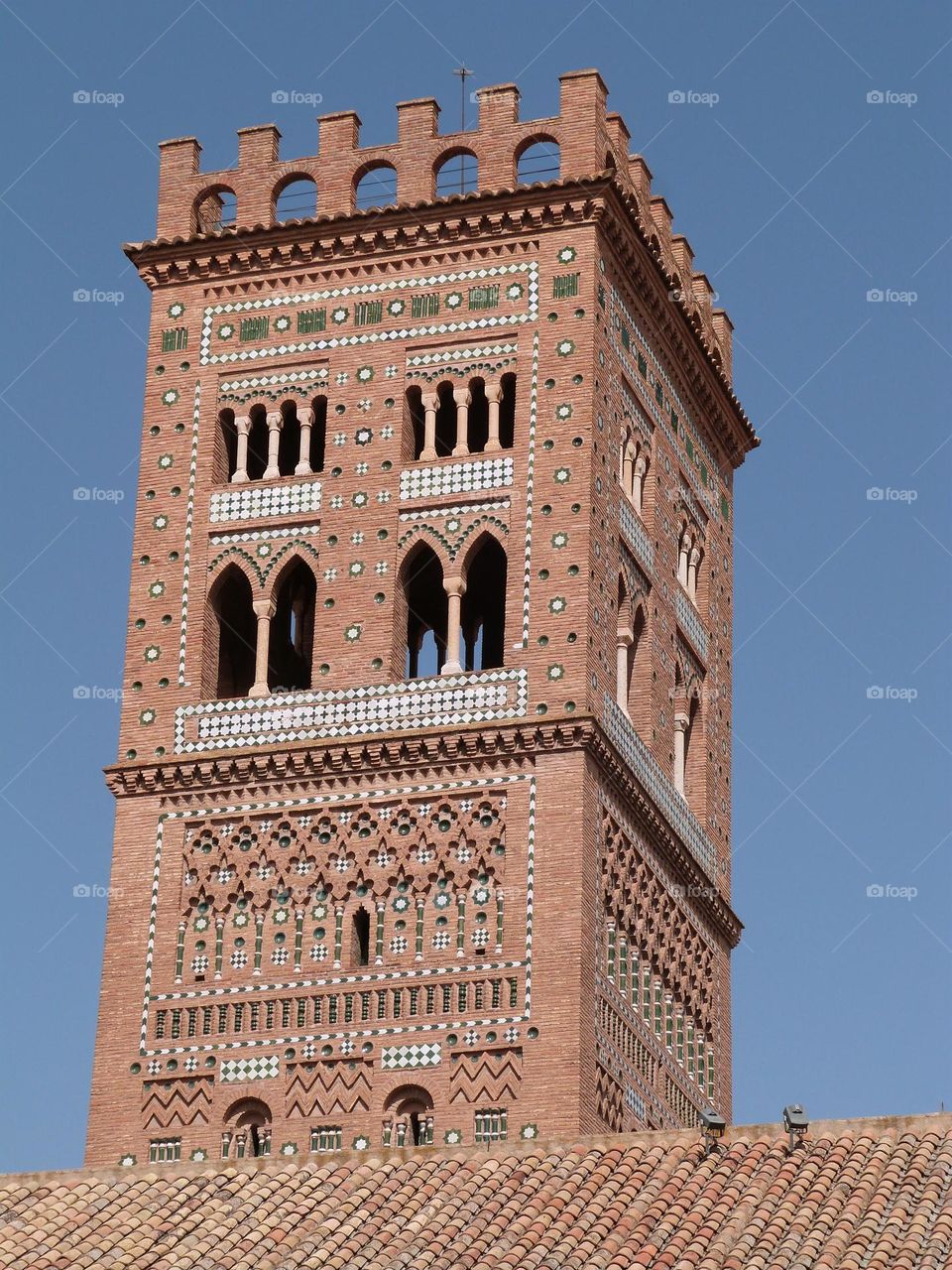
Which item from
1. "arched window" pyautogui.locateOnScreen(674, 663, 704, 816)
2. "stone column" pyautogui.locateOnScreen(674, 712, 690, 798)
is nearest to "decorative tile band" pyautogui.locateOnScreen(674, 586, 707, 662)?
"arched window" pyautogui.locateOnScreen(674, 663, 704, 816)

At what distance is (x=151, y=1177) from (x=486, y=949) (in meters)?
5.73

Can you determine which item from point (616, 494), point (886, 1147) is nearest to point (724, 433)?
point (616, 494)

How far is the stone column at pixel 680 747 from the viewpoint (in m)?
38.4

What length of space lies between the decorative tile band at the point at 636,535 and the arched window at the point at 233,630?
3.78m

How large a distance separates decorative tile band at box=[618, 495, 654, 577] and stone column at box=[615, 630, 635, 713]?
0.95 m

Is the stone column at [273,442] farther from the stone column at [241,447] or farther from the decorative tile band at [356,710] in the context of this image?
the decorative tile band at [356,710]

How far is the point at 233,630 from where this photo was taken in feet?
123

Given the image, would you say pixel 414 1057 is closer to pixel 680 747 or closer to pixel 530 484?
pixel 530 484

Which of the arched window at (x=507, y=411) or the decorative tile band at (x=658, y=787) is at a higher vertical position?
the arched window at (x=507, y=411)

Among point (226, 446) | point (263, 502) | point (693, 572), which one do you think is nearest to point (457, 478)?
point (263, 502)

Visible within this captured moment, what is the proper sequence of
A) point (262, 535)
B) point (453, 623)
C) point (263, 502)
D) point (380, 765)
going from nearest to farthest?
point (380, 765)
point (453, 623)
point (262, 535)
point (263, 502)

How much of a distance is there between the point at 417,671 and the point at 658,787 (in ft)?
8.89

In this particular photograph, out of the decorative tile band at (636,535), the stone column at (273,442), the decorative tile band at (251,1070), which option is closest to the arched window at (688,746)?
the decorative tile band at (636,535)

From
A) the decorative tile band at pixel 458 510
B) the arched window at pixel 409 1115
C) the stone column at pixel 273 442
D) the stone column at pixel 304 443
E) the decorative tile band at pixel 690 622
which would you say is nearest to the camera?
the arched window at pixel 409 1115
